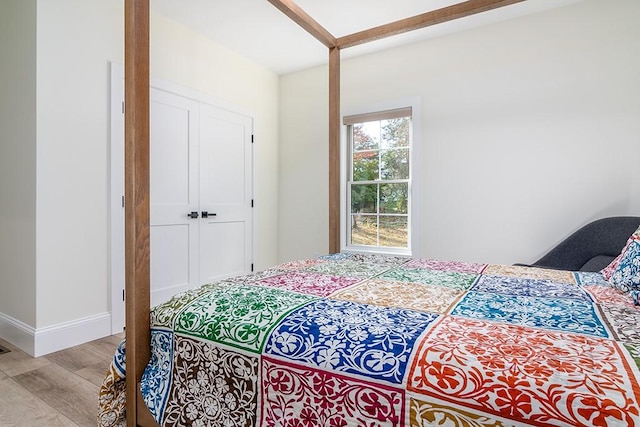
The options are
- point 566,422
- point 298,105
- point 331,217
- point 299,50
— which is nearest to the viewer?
point 566,422

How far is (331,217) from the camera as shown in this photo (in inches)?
101

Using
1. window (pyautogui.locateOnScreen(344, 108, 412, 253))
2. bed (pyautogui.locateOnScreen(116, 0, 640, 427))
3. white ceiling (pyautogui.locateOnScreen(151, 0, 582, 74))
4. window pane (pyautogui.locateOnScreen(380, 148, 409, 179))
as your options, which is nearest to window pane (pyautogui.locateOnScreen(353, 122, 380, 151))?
window (pyautogui.locateOnScreen(344, 108, 412, 253))

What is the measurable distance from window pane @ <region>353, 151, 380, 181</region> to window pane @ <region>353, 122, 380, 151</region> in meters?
0.07

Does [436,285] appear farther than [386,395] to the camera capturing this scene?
Yes

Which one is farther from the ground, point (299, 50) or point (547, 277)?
point (299, 50)

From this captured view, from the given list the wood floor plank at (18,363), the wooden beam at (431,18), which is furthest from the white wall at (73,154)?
the wooden beam at (431,18)

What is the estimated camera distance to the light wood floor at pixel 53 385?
5.34ft

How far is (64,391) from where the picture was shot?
73.1 inches

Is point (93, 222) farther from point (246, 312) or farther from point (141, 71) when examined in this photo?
point (246, 312)

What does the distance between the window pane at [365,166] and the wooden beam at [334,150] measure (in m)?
1.30

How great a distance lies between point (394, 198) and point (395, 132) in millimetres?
693

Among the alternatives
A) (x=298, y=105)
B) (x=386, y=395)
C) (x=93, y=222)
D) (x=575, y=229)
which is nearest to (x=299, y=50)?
(x=298, y=105)

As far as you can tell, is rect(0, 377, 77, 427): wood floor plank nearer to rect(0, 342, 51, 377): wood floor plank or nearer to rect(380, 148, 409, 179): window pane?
rect(0, 342, 51, 377): wood floor plank

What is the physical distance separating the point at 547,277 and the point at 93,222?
9.47ft
